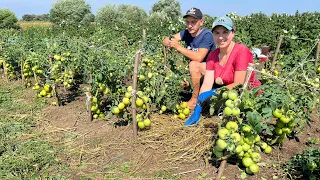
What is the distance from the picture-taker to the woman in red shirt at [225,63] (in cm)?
348

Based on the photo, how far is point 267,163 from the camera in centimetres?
316

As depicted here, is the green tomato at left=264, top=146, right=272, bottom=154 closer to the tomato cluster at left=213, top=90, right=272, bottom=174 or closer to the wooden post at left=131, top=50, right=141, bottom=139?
the tomato cluster at left=213, top=90, right=272, bottom=174

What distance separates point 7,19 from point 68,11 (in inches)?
290

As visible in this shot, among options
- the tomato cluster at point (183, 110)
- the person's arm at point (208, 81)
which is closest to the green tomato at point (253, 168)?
the person's arm at point (208, 81)

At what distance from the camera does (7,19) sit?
28.9 m

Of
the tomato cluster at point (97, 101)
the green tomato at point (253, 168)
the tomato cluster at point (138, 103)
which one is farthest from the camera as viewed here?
the tomato cluster at point (97, 101)

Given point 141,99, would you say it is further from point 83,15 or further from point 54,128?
point 83,15

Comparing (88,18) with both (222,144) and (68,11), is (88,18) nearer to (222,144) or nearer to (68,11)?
(68,11)

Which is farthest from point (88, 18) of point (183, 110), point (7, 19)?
point (183, 110)

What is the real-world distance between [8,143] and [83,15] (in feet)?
117

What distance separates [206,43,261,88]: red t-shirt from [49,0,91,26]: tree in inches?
1254

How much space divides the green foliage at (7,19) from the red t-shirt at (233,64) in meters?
29.2

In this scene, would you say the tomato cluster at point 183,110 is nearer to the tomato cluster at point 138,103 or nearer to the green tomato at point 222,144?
the tomato cluster at point 138,103

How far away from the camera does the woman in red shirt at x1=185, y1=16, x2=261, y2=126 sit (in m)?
3.48
